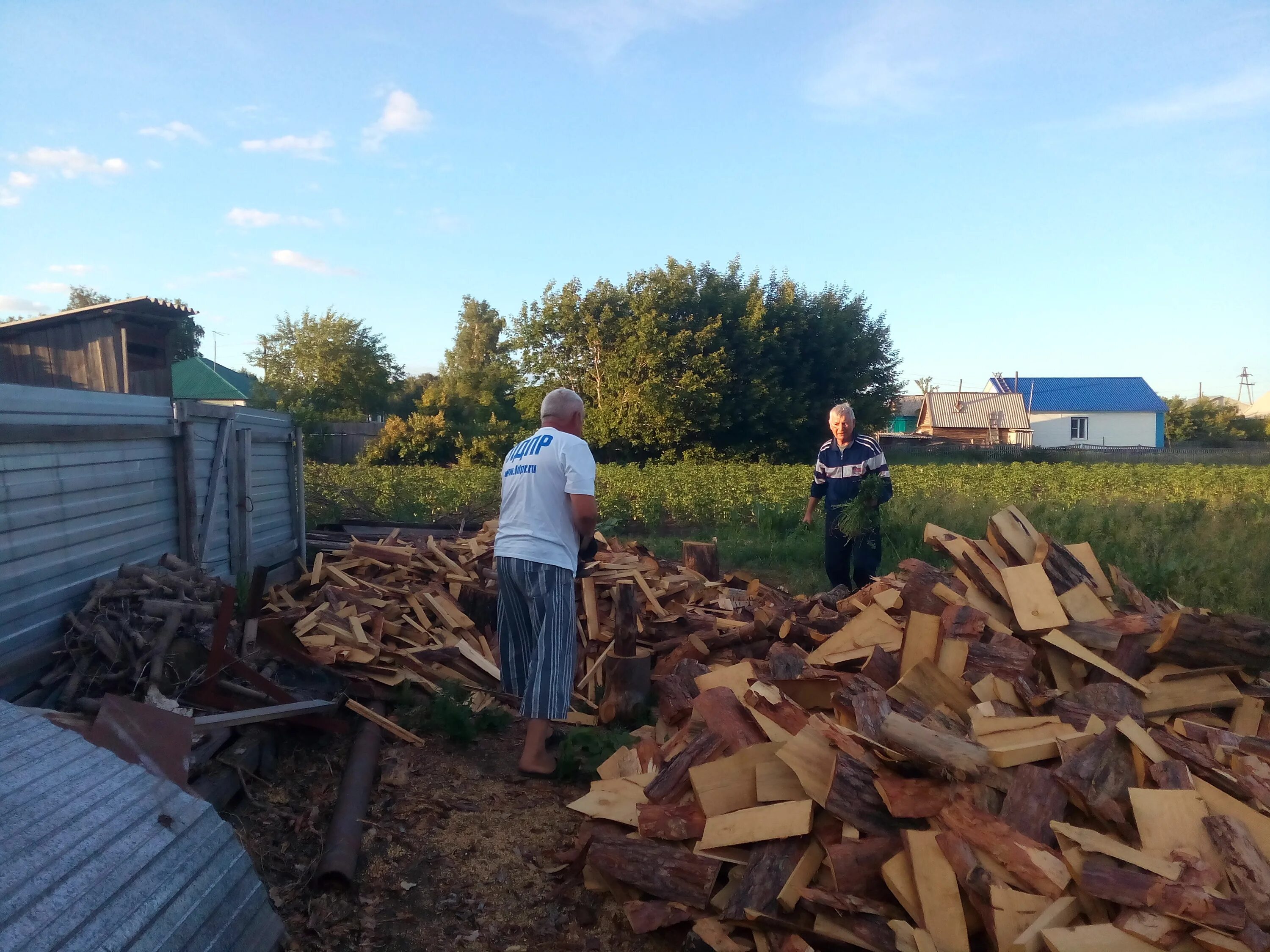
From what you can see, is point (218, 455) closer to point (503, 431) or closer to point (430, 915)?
point (430, 915)

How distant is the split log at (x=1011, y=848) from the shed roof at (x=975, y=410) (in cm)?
6000

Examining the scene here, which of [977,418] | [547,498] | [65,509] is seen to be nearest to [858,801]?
[547,498]

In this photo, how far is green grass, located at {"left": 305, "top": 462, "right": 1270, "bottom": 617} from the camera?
855 cm

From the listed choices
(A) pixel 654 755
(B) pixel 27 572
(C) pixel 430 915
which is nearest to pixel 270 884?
(C) pixel 430 915

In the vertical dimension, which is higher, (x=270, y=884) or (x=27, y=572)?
(x=27, y=572)

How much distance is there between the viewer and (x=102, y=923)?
2.04 meters

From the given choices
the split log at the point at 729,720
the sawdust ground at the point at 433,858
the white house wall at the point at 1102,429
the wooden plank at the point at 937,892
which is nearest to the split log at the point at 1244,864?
the wooden plank at the point at 937,892

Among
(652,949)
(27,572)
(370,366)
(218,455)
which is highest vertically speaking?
(370,366)

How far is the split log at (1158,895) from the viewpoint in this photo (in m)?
2.38

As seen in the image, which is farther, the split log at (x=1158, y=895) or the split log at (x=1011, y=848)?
the split log at (x=1011, y=848)

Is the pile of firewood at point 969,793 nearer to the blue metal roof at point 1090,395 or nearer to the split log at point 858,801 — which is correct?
the split log at point 858,801

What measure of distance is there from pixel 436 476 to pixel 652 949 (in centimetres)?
1448

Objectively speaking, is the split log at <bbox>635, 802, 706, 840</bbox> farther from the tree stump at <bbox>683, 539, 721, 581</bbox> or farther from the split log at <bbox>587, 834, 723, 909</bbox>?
the tree stump at <bbox>683, 539, 721, 581</bbox>

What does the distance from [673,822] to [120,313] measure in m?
11.6
